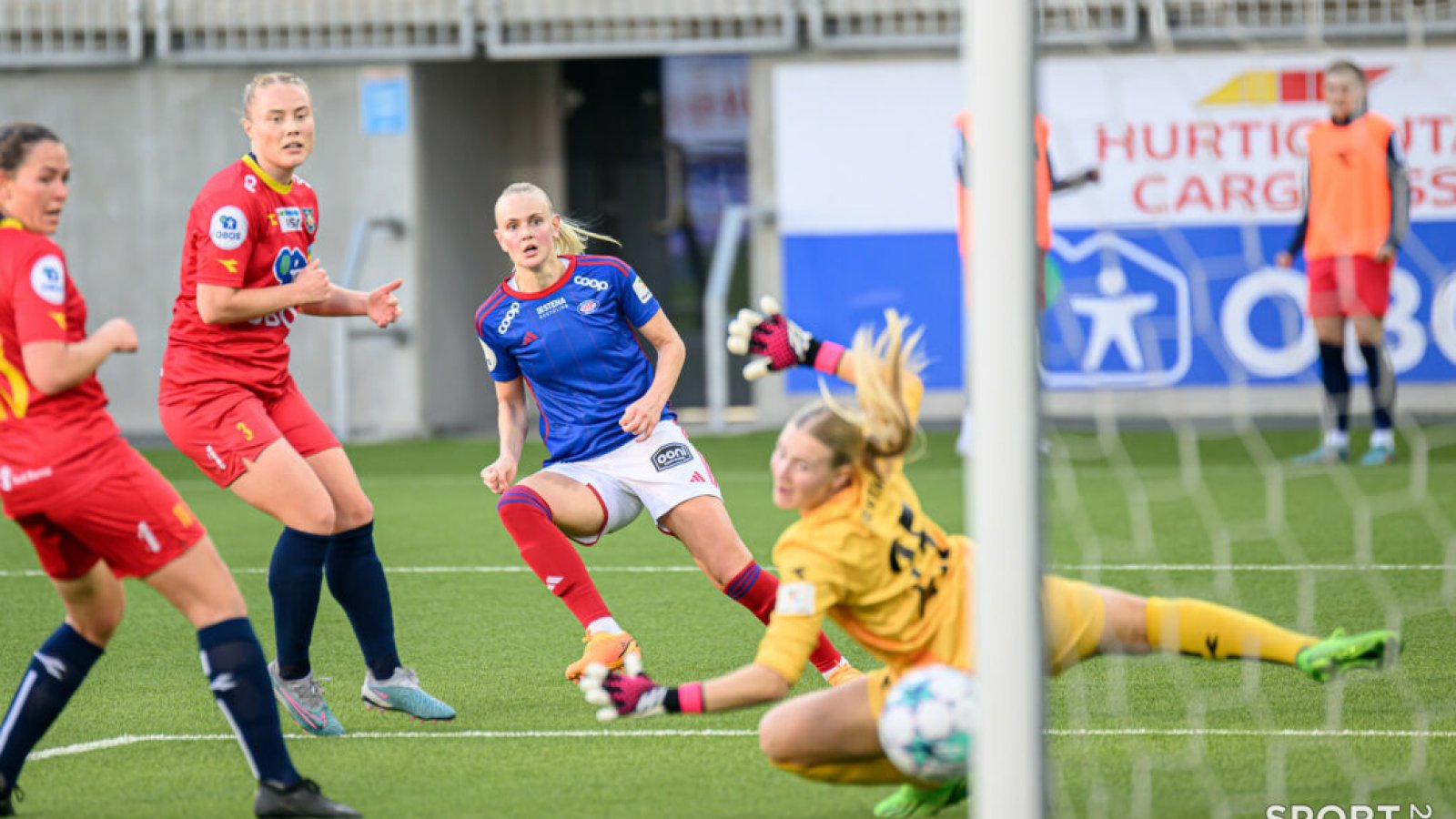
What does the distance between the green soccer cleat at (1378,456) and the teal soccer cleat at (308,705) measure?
743 cm

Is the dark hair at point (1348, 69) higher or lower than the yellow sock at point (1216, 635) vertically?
higher

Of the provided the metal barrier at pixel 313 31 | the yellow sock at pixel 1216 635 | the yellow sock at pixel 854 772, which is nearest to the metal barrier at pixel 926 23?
the metal barrier at pixel 313 31

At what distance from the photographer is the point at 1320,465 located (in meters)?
10.8

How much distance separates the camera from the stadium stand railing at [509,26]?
46.5ft

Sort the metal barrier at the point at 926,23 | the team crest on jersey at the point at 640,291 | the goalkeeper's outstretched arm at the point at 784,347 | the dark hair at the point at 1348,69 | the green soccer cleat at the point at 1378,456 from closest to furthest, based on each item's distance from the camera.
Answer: the goalkeeper's outstretched arm at the point at 784,347
the team crest on jersey at the point at 640,291
the dark hair at the point at 1348,69
the green soccer cleat at the point at 1378,456
the metal barrier at the point at 926,23

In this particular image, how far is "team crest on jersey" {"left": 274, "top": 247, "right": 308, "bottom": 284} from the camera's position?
16.7ft

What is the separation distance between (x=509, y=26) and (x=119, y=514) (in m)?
11.5

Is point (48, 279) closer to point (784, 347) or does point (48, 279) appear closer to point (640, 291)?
point (784, 347)

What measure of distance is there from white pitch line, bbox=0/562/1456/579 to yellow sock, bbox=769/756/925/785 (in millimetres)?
3404

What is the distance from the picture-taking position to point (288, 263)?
16.8 ft

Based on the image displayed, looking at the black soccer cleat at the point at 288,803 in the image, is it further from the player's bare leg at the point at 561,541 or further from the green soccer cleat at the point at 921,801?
the player's bare leg at the point at 561,541

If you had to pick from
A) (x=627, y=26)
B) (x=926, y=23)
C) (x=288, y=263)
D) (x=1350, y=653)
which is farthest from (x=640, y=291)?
(x=627, y=26)

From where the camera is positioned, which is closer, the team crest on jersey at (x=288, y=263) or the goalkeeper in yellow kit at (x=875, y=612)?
the goalkeeper in yellow kit at (x=875, y=612)

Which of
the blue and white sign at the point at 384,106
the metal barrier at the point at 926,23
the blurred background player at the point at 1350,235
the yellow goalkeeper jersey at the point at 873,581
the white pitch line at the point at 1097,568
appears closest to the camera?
the yellow goalkeeper jersey at the point at 873,581
